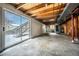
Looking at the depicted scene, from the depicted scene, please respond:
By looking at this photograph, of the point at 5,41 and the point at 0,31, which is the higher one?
the point at 0,31

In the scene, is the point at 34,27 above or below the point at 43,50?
above

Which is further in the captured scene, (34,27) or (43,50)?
(34,27)

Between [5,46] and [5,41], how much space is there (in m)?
0.13

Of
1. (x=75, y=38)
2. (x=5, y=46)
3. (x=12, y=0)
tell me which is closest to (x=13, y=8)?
(x=12, y=0)

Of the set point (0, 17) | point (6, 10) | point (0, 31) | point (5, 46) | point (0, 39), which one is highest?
point (6, 10)

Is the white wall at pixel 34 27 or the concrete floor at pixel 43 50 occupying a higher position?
the white wall at pixel 34 27

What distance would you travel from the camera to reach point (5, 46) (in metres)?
2.71

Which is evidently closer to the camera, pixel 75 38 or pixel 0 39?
pixel 0 39

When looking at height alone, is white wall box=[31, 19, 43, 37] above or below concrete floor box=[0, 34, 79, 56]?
above

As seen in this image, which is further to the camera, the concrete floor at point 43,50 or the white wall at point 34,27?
the white wall at point 34,27

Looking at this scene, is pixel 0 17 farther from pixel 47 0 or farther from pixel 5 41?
pixel 47 0

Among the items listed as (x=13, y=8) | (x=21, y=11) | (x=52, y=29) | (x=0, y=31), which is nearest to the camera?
(x=0, y=31)

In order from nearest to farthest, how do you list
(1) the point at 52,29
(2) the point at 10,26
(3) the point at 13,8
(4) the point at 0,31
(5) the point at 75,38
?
(4) the point at 0,31, (2) the point at 10,26, (3) the point at 13,8, (1) the point at 52,29, (5) the point at 75,38

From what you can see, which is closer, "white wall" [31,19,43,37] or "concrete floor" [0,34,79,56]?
"concrete floor" [0,34,79,56]
